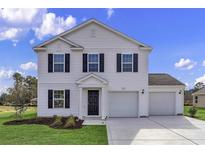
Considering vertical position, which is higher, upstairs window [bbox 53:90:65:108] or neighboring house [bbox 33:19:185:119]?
neighboring house [bbox 33:19:185:119]

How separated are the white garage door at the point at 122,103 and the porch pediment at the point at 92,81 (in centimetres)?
177

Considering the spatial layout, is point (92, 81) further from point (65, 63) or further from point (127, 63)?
point (127, 63)

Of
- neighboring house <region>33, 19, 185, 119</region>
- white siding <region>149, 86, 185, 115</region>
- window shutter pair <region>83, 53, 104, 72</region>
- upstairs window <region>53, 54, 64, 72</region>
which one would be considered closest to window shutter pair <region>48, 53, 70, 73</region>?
neighboring house <region>33, 19, 185, 119</region>

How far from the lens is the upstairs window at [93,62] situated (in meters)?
24.2

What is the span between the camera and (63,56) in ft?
79.0

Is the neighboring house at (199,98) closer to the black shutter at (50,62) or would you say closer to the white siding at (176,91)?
the white siding at (176,91)

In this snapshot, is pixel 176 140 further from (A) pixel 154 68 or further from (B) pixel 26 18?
(A) pixel 154 68

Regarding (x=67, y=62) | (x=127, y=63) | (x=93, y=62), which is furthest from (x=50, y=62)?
(x=127, y=63)

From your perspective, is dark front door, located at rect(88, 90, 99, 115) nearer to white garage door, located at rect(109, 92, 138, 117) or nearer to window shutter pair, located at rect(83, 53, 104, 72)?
white garage door, located at rect(109, 92, 138, 117)

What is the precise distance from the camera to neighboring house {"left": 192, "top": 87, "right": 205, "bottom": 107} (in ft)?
144

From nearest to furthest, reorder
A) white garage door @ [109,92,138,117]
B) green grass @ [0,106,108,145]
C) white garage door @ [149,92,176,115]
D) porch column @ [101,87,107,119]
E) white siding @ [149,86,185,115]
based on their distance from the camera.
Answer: green grass @ [0,106,108,145] → porch column @ [101,87,107,119] → white garage door @ [109,92,138,117] → white siding @ [149,86,185,115] → white garage door @ [149,92,176,115]

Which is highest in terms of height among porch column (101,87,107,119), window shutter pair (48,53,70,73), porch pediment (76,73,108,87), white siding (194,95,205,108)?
window shutter pair (48,53,70,73)

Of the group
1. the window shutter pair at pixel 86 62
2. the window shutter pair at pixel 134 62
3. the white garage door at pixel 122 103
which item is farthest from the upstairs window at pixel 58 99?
the window shutter pair at pixel 134 62

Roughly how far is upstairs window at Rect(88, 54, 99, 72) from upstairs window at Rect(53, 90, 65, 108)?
2.57 m
